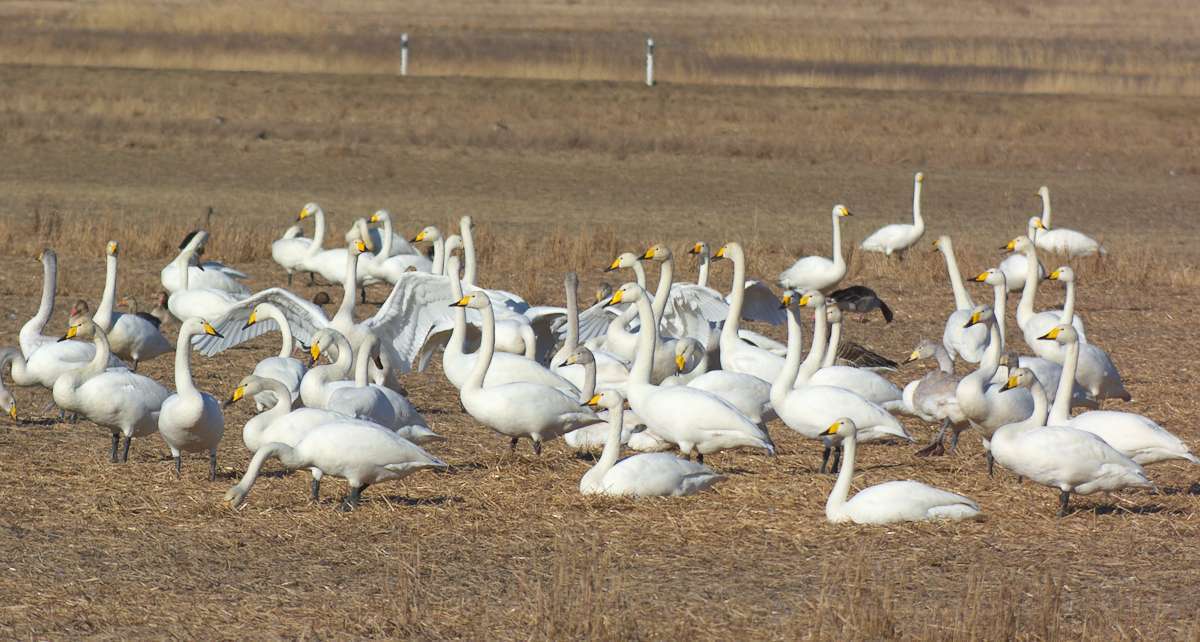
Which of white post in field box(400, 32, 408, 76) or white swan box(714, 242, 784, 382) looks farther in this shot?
white post in field box(400, 32, 408, 76)

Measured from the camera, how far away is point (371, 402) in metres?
8.23

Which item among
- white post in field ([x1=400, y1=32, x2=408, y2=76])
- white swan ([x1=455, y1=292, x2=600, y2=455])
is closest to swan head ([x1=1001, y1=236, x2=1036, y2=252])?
white swan ([x1=455, y1=292, x2=600, y2=455])

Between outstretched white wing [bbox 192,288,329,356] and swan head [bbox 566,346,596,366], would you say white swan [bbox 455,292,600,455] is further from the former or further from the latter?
outstretched white wing [bbox 192,288,329,356]

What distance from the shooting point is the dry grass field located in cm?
597

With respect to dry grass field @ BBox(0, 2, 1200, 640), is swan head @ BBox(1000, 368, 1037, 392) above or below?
above

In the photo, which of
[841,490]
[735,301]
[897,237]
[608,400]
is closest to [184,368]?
[608,400]

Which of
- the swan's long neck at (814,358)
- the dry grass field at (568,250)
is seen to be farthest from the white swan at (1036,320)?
the swan's long neck at (814,358)

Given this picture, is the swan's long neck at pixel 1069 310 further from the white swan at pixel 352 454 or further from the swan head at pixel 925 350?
the white swan at pixel 352 454

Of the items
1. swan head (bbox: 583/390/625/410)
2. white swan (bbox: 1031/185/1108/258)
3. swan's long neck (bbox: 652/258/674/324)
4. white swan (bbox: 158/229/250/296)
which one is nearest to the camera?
swan head (bbox: 583/390/625/410)

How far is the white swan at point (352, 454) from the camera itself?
7125 millimetres

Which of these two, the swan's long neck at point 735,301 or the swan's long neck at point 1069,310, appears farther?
the swan's long neck at point 1069,310

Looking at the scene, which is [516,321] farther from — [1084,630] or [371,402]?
[1084,630]

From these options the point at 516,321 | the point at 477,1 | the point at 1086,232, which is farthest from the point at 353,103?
the point at 477,1

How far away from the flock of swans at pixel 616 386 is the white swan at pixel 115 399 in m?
0.01
